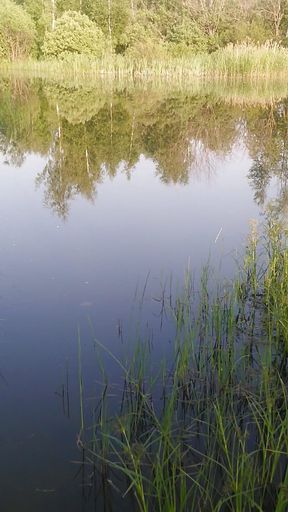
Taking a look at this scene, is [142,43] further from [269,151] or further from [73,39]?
[269,151]

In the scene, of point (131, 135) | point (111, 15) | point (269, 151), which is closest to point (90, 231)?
point (269, 151)

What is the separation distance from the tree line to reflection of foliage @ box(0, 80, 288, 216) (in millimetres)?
9375

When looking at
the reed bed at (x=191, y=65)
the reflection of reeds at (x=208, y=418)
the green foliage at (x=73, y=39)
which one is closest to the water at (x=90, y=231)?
the reflection of reeds at (x=208, y=418)

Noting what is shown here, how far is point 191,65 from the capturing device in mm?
18719

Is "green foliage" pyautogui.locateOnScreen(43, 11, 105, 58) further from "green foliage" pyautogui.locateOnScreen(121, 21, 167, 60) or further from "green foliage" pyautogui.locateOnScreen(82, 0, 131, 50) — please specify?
"green foliage" pyautogui.locateOnScreen(82, 0, 131, 50)

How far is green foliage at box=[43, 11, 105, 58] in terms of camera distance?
22906 millimetres

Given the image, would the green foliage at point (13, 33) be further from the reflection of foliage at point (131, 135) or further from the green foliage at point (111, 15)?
the reflection of foliage at point (131, 135)

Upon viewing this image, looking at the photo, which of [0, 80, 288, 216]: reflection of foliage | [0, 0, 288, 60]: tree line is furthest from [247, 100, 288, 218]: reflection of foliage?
[0, 0, 288, 60]: tree line

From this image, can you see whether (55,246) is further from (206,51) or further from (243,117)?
(206,51)

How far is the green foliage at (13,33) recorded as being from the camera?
2414 centimetres

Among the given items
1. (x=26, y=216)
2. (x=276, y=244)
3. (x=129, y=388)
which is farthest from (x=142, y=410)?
(x=26, y=216)

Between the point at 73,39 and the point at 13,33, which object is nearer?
the point at 73,39

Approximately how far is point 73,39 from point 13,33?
334 cm

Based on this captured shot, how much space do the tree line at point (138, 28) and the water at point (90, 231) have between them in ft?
40.2
